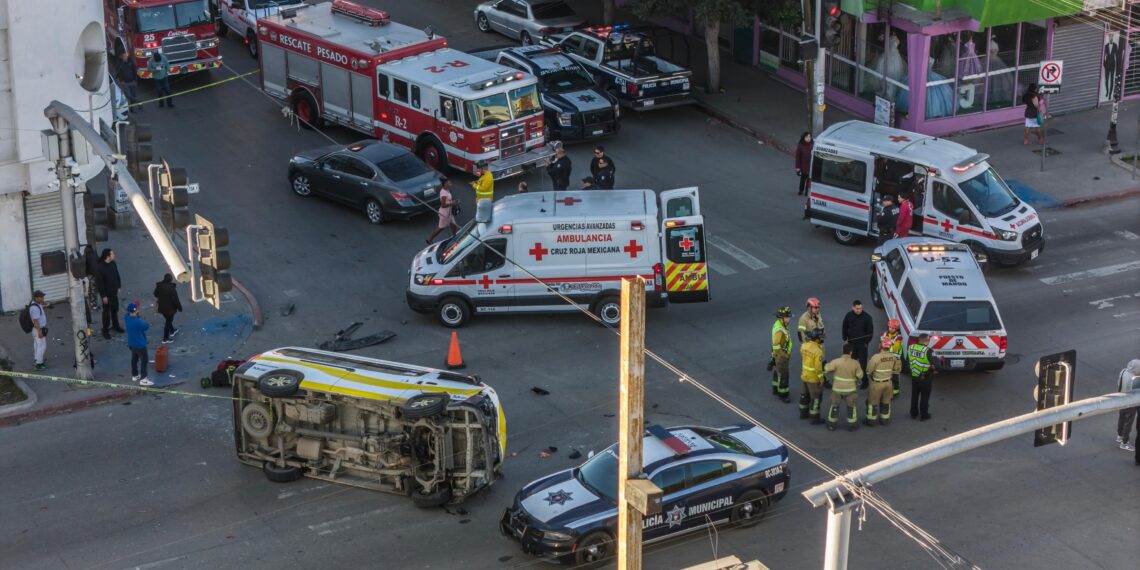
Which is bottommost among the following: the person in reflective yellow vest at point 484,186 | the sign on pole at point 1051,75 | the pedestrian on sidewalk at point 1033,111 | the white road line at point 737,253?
the white road line at point 737,253

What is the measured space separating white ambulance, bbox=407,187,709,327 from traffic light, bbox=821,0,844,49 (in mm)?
7144

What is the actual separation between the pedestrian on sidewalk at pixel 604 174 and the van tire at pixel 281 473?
11.2 meters

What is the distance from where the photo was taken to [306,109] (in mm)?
36031

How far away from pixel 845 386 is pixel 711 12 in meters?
15.8

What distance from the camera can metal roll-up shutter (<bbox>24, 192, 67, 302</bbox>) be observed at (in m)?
26.7

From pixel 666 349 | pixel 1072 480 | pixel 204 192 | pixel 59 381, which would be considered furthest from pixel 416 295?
pixel 1072 480

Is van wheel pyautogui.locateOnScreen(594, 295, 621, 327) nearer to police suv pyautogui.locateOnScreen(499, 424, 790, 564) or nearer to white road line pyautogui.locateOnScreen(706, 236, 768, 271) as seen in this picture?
white road line pyautogui.locateOnScreen(706, 236, 768, 271)

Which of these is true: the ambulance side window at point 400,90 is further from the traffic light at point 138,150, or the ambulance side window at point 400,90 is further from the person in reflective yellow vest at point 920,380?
the traffic light at point 138,150

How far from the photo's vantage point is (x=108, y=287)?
25859 millimetres

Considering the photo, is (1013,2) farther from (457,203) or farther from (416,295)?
(416,295)

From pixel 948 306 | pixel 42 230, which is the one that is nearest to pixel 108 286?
pixel 42 230

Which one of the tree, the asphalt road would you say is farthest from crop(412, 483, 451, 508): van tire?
the tree

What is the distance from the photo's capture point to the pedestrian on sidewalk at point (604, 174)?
1196 inches

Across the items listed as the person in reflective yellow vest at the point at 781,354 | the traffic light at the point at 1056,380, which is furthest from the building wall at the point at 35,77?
the traffic light at the point at 1056,380
